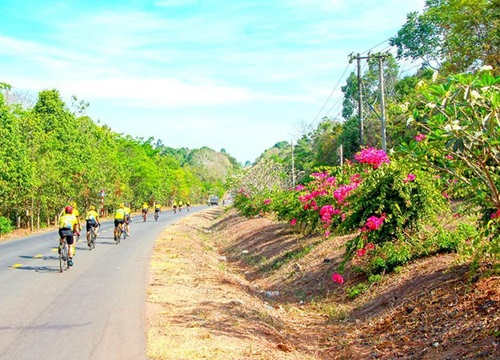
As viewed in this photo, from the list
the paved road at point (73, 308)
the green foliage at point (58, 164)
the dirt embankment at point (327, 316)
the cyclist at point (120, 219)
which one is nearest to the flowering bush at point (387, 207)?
the dirt embankment at point (327, 316)

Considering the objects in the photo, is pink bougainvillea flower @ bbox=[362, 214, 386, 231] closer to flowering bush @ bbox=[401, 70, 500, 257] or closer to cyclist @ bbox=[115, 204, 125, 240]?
→ flowering bush @ bbox=[401, 70, 500, 257]

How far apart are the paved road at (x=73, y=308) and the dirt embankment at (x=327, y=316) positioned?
18.8 inches

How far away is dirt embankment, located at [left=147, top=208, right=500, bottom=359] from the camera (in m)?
7.74

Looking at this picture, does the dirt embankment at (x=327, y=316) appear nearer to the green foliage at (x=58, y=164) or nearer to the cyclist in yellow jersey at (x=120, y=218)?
the cyclist in yellow jersey at (x=120, y=218)

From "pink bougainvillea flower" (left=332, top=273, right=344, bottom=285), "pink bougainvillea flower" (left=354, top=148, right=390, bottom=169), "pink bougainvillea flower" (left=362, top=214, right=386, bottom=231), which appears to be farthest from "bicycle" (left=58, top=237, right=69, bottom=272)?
"pink bougainvillea flower" (left=354, top=148, right=390, bottom=169)

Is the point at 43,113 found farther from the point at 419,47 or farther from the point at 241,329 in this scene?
the point at 241,329

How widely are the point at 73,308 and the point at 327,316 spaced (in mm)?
5384

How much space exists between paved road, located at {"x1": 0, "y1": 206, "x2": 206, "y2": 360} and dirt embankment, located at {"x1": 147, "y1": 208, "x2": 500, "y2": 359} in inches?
18.8

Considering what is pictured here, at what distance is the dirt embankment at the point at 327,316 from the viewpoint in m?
7.74

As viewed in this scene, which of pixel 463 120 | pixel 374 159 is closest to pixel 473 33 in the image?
pixel 374 159

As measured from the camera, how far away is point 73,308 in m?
10.3

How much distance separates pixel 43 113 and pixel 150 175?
101 ft

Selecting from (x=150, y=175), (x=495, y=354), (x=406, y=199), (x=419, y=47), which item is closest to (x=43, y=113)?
(x=150, y=175)

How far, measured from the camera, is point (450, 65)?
3344 centimetres
